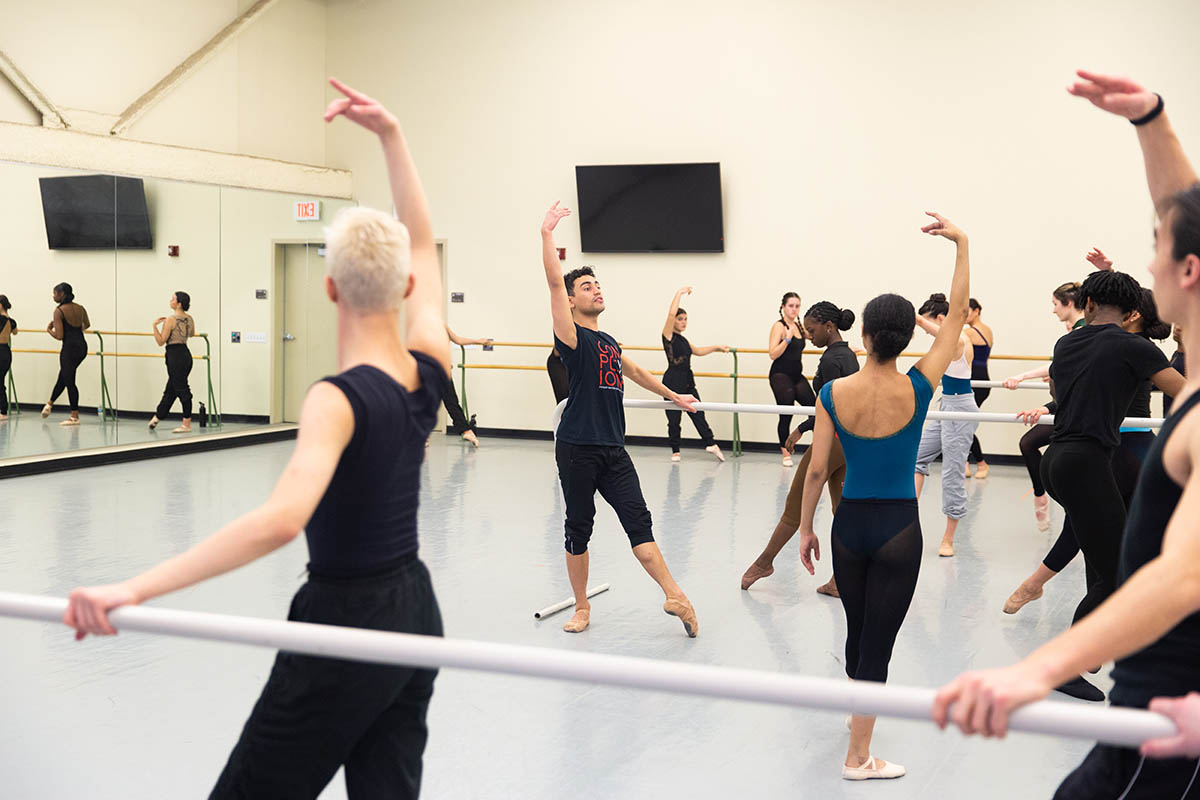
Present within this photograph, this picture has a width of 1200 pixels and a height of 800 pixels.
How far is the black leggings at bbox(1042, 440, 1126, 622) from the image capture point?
152 inches

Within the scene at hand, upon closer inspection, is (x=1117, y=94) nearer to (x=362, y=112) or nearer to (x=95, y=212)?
(x=362, y=112)

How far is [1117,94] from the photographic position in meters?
1.97

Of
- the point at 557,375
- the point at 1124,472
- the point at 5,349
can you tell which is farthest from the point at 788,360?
the point at 5,349

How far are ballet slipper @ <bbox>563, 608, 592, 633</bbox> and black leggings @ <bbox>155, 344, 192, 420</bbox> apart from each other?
7.35 metres

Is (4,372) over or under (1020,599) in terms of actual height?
over

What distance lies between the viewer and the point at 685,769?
129 inches

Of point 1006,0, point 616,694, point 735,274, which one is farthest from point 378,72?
point 616,694

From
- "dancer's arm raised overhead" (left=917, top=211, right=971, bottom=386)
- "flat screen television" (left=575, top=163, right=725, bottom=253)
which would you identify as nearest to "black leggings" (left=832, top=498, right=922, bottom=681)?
"dancer's arm raised overhead" (left=917, top=211, right=971, bottom=386)

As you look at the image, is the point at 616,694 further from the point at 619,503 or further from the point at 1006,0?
the point at 1006,0

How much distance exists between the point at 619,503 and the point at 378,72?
9631 mm

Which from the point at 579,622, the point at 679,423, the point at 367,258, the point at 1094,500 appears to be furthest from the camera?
the point at 679,423

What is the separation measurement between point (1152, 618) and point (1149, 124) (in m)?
1.16

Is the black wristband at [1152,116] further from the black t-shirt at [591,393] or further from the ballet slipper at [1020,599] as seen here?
the ballet slipper at [1020,599]

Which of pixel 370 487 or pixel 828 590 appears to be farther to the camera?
pixel 828 590
